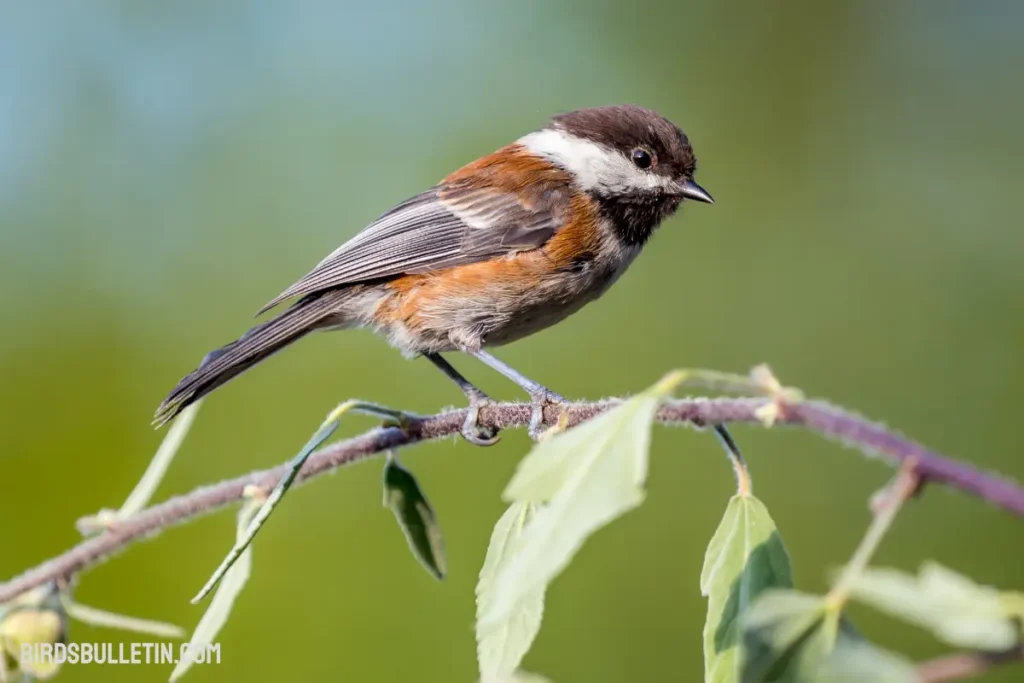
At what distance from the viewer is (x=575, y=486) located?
0.88 meters

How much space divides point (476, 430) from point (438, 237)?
1.11 m

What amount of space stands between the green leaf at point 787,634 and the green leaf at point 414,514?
87 centimetres

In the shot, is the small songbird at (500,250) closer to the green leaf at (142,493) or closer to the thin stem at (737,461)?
the green leaf at (142,493)

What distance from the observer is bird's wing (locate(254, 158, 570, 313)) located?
9.25 feet

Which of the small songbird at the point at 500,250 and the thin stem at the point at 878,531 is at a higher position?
the small songbird at the point at 500,250

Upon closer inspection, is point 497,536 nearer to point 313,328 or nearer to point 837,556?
point 313,328

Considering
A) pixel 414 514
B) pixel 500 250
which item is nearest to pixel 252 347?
pixel 500 250

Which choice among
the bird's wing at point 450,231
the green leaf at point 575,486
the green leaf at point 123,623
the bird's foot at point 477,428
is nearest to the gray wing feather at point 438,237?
the bird's wing at point 450,231

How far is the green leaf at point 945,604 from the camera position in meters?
0.76

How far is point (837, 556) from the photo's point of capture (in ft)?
13.5

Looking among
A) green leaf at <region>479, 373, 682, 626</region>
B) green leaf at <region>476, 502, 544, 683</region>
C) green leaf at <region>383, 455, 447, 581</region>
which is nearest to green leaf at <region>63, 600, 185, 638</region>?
green leaf at <region>383, 455, 447, 581</region>

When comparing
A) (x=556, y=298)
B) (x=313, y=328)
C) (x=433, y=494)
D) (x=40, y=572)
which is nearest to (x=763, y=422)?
(x=40, y=572)

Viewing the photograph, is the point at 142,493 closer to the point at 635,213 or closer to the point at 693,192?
the point at 635,213

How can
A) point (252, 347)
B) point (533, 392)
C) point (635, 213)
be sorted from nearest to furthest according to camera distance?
point (533, 392), point (252, 347), point (635, 213)
